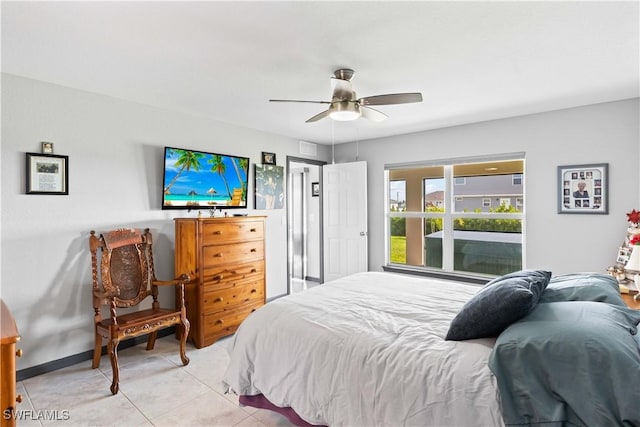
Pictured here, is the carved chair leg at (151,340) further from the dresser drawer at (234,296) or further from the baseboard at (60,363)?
the dresser drawer at (234,296)

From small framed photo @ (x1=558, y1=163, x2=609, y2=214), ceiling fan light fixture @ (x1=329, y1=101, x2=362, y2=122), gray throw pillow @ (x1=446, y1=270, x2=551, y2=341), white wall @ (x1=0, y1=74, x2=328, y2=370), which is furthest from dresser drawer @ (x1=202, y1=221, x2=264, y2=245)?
small framed photo @ (x1=558, y1=163, x2=609, y2=214)

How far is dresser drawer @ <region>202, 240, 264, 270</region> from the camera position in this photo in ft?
11.4

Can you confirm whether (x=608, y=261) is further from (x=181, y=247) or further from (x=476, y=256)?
(x=181, y=247)

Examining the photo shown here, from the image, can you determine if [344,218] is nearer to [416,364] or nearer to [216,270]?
[216,270]

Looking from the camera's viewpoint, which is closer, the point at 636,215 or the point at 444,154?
the point at 636,215

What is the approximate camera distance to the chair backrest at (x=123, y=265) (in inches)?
119

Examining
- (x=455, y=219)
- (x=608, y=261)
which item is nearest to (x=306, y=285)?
(x=455, y=219)

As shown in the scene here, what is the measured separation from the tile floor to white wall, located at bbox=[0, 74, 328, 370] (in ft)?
1.20

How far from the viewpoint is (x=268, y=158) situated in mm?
4805

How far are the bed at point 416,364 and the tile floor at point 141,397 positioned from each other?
1.06 feet

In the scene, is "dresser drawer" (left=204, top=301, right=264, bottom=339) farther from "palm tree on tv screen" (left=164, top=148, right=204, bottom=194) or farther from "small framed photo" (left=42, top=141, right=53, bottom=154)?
"small framed photo" (left=42, top=141, right=53, bottom=154)

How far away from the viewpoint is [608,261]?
3537 millimetres

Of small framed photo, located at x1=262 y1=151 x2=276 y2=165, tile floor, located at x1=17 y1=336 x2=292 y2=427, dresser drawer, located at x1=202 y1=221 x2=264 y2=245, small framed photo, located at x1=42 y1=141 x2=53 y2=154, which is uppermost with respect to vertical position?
small framed photo, located at x1=262 y1=151 x2=276 y2=165

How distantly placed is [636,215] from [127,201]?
15.8ft
